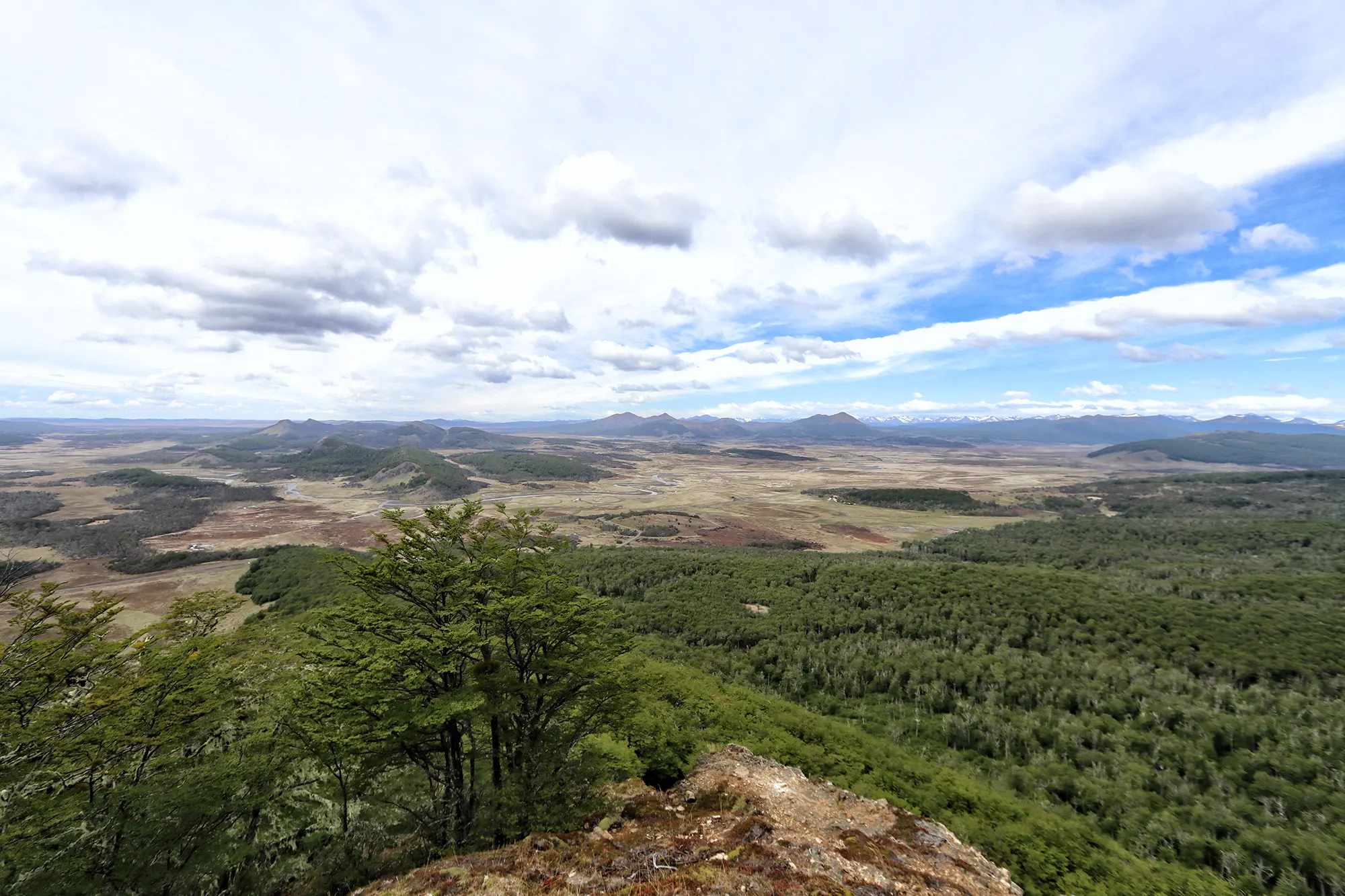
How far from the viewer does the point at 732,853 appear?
13938mm

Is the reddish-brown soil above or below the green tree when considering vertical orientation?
below

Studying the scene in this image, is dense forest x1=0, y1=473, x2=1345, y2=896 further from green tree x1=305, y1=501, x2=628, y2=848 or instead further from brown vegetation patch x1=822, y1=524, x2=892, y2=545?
brown vegetation patch x1=822, y1=524, x2=892, y2=545

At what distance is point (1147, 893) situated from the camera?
17.7m

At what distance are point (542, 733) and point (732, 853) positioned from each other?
8.18 metres

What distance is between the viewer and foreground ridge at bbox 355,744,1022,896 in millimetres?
12555

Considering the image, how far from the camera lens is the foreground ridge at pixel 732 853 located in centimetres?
1255

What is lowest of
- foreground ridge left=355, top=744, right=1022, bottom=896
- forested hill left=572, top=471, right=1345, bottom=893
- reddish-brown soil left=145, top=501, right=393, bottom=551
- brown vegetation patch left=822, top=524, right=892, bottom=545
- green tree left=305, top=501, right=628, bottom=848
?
reddish-brown soil left=145, top=501, right=393, bottom=551

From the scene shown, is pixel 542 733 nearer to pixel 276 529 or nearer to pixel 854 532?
pixel 854 532

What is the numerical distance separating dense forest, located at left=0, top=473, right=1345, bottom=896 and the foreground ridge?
226cm

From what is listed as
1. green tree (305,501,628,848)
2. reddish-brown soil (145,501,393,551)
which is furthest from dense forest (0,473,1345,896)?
reddish-brown soil (145,501,393,551)

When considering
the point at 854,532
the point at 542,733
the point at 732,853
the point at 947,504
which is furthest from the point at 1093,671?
the point at 947,504

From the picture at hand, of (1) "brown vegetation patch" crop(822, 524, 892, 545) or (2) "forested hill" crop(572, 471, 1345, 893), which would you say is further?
(1) "brown vegetation patch" crop(822, 524, 892, 545)

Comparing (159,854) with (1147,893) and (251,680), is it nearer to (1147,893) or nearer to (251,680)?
(251,680)

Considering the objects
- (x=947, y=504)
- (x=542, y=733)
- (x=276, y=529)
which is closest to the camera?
(x=542, y=733)
